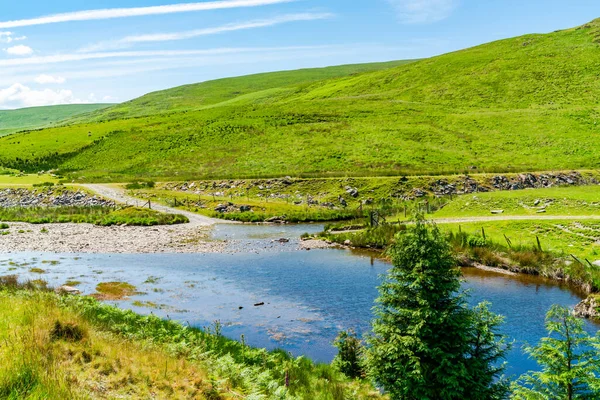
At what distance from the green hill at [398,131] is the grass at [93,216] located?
25090 millimetres

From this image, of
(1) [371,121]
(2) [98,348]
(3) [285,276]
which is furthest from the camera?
(1) [371,121]

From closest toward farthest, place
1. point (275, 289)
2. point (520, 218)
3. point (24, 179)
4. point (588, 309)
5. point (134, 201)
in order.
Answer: point (588, 309)
point (275, 289)
point (520, 218)
point (134, 201)
point (24, 179)

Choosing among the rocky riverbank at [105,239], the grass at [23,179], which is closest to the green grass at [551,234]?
the rocky riverbank at [105,239]

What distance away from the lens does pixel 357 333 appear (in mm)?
20859

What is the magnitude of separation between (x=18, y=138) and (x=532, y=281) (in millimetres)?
146190

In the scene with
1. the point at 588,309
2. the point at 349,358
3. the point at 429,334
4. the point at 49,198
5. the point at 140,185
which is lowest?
the point at 588,309

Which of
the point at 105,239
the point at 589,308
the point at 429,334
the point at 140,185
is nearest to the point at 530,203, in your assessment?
the point at 589,308

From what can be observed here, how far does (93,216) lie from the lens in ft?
185

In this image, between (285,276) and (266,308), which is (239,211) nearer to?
(285,276)

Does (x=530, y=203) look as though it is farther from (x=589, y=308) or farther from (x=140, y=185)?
(x=140, y=185)

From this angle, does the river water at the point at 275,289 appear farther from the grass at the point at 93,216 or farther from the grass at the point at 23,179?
the grass at the point at 23,179

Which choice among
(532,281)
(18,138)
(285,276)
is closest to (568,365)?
(532,281)

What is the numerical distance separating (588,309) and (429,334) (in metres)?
14.4

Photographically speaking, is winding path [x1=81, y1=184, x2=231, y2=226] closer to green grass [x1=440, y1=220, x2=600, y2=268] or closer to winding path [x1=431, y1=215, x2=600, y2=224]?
winding path [x1=431, y1=215, x2=600, y2=224]
